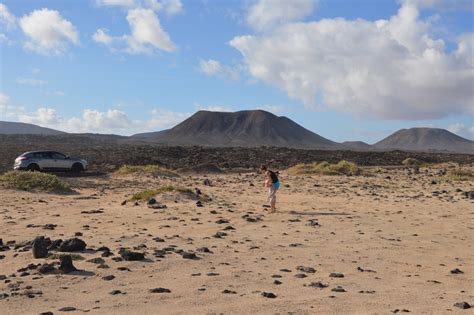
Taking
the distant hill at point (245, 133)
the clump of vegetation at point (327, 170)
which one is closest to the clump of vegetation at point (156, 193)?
the clump of vegetation at point (327, 170)

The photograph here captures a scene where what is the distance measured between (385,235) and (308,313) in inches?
270

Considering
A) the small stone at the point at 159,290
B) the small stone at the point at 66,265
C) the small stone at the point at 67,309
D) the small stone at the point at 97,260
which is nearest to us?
the small stone at the point at 67,309

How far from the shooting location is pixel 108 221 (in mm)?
14047

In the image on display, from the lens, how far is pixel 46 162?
32.0m

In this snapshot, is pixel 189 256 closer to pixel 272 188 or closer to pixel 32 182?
pixel 272 188

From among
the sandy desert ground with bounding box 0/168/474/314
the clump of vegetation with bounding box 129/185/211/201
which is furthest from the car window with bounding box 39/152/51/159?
the clump of vegetation with bounding box 129/185/211/201

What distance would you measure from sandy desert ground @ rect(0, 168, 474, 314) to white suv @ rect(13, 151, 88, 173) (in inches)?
456

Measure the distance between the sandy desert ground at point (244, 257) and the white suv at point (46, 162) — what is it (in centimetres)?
→ 1159

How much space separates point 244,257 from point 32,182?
1409 cm

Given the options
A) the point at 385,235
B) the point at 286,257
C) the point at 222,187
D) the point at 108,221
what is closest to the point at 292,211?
the point at 385,235

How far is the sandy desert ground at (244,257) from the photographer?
703cm

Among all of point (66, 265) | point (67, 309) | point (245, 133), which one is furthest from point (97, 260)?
point (245, 133)

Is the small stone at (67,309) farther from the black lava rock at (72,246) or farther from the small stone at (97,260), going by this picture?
the black lava rock at (72,246)

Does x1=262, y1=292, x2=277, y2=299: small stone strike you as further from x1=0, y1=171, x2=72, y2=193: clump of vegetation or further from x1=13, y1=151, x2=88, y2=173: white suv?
x1=13, y1=151, x2=88, y2=173: white suv
